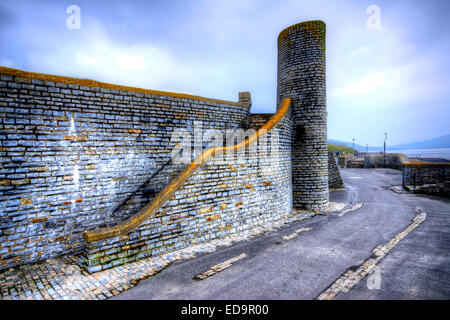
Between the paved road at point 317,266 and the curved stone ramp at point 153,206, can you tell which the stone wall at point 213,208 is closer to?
the curved stone ramp at point 153,206

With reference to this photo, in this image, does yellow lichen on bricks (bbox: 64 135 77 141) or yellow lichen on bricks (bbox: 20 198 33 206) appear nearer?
yellow lichen on bricks (bbox: 20 198 33 206)

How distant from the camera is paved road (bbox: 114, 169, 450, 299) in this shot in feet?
14.1

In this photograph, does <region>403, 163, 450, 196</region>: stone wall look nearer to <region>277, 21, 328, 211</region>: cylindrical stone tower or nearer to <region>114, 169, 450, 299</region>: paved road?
<region>114, 169, 450, 299</region>: paved road

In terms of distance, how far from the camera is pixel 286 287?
4.49m

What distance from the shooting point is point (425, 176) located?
14977 millimetres

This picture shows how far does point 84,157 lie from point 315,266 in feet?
20.5

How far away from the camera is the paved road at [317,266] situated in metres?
4.30

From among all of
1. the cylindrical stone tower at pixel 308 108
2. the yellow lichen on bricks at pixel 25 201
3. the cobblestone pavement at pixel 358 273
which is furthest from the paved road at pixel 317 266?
the yellow lichen on bricks at pixel 25 201

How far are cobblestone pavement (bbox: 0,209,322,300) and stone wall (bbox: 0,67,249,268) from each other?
49cm

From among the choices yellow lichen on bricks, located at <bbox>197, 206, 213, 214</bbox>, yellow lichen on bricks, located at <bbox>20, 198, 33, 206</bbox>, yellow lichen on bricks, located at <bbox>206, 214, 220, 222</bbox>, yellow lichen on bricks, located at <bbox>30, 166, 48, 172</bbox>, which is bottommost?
yellow lichen on bricks, located at <bbox>206, 214, 220, 222</bbox>

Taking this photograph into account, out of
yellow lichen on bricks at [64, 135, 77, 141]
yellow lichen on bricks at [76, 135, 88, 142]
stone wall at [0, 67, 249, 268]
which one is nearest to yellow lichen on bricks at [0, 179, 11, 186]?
stone wall at [0, 67, 249, 268]

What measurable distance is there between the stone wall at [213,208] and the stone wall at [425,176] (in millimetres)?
10092

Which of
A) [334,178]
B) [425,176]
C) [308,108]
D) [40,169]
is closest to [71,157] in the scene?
[40,169]
